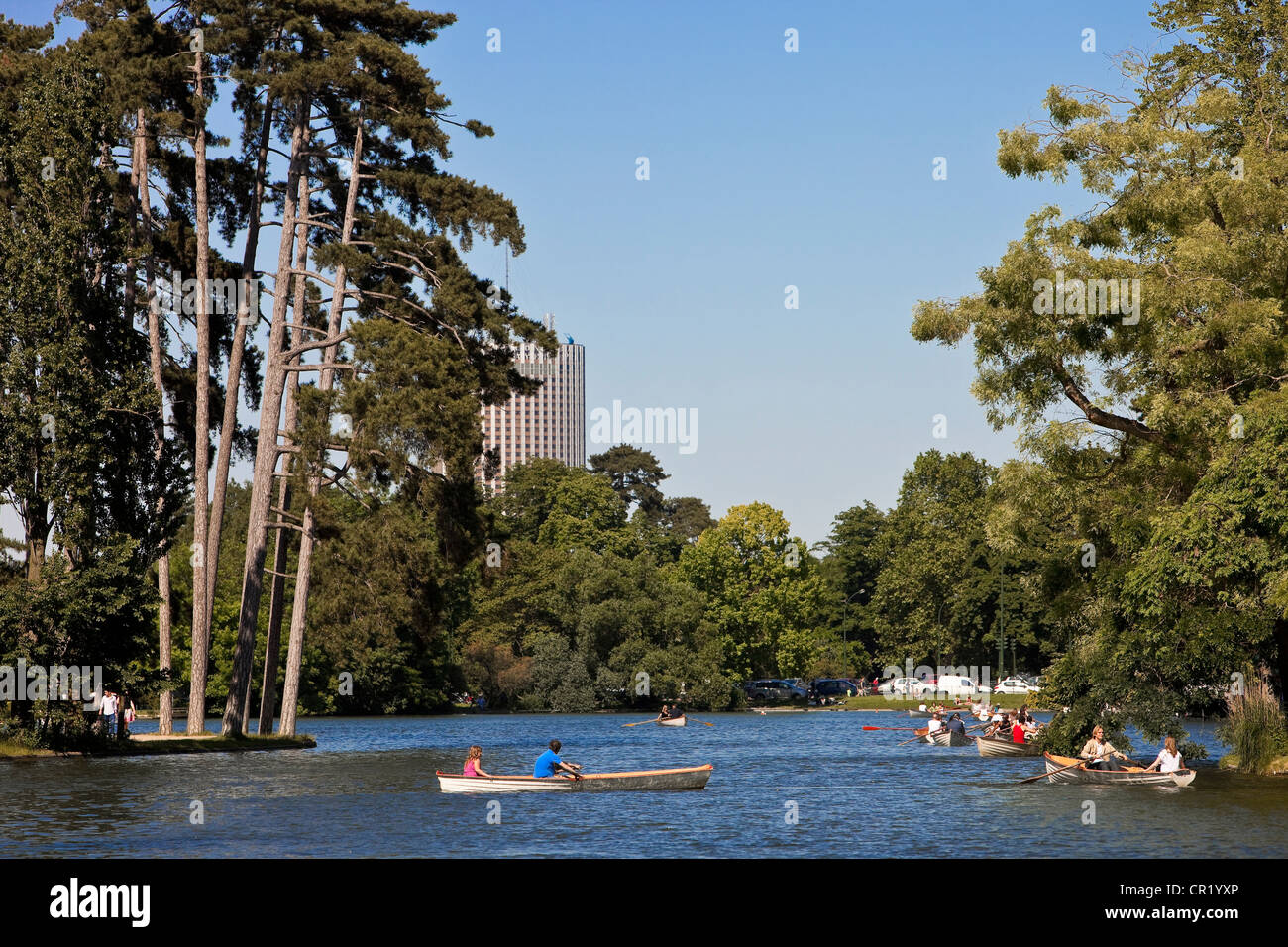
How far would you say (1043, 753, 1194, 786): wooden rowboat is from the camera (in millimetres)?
33656

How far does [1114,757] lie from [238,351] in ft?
103

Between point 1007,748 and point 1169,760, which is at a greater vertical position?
point 1169,760

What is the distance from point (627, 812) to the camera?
98.4ft

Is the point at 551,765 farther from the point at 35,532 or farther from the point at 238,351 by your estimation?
the point at 238,351

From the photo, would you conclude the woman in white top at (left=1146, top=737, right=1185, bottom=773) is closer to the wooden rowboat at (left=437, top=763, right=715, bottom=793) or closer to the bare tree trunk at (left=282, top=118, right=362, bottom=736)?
the wooden rowboat at (left=437, top=763, right=715, bottom=793)

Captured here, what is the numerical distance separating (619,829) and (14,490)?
22.4 m

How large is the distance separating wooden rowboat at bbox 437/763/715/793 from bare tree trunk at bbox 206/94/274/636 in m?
17.0

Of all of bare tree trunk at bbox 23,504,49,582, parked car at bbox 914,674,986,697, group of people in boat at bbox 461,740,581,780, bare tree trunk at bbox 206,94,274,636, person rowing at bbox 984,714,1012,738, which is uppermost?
bare tree trunk at bbox 206,94,274,636

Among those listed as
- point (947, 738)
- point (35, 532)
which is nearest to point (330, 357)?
point (35, 532)

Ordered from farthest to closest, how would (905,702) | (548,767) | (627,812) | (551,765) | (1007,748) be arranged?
(905,702)
(1007,748)
(551,765)
(548,767)
(627,812)

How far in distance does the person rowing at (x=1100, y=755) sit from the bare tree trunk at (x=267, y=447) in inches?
1064

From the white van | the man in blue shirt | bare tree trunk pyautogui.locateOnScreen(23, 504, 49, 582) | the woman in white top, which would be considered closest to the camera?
the man in blue shirt

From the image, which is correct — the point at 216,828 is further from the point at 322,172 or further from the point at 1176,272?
the point at 322,172

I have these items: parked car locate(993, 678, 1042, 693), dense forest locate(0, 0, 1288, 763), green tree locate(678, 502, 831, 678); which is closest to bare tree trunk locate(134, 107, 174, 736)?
dense forest locate(0, 0, 1288, 763)
